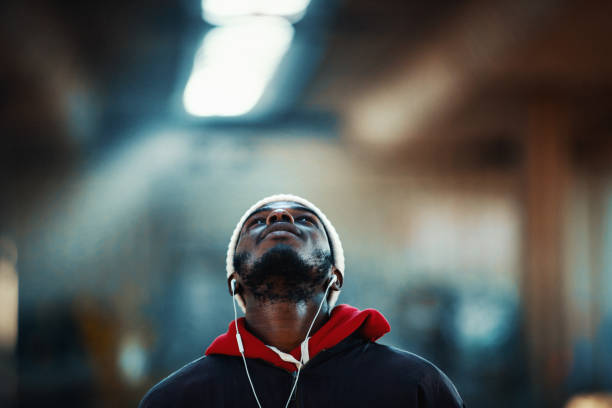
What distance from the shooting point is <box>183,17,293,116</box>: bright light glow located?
441 centimetres

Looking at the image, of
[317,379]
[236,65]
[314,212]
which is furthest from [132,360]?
[317,379]

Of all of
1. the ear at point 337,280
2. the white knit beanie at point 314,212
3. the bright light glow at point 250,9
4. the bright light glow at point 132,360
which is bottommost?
the bright light glow at point 132,360

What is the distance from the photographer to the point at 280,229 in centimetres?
162

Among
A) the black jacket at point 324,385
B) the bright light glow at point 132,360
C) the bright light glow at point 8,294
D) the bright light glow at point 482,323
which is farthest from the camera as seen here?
the bright light glow at point 482,323

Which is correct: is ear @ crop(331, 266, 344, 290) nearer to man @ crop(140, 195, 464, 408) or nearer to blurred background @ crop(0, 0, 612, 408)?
man @ crop(140, 195, 464, 408)

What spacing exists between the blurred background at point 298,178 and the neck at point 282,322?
320cm

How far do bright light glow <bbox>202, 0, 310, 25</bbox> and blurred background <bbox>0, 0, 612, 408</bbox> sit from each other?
0.64 ft

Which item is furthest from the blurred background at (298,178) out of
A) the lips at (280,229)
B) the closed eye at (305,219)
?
the lips at (280,229)

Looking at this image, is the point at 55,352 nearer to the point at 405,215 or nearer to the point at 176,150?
the point at 176,150

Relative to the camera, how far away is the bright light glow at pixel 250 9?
13.0ft

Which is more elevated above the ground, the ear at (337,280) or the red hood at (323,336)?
the ear at (337,280)

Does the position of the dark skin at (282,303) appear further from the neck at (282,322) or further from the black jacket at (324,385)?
the black jacket at (324,385)

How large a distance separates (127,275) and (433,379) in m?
4.91

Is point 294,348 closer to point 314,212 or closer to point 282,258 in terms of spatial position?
point 282,258
